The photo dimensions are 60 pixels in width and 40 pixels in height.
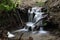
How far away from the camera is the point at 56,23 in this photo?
45.7 feet

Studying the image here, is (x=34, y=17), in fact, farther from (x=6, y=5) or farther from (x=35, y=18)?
(x=6, y=5)

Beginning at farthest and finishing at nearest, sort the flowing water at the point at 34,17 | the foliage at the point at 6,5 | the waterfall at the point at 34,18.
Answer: the flowing water at the point at 34,17, the waterfall at the point at 34,18, the foliage at the point at 6,5

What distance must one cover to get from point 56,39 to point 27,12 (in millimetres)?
6643

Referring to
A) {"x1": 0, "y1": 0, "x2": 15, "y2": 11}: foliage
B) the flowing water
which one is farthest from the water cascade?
{"x1": 0, "y1": 0, "x2": 15, "y2": 11}: foliage

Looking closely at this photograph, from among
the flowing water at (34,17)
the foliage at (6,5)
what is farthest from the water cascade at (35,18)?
the foliage at (6,5)

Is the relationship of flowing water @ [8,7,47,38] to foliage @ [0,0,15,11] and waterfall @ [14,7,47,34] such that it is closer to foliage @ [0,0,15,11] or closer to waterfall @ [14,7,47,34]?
waterfall @ [14,7,47,34]

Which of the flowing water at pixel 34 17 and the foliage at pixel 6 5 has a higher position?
the foliage at pixel 6 5

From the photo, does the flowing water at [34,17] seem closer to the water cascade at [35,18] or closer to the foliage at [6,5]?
the water cascade at [35,18]

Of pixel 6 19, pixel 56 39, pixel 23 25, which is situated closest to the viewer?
pixel 56 39

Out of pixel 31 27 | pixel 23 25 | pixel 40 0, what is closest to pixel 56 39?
pixel 31 27

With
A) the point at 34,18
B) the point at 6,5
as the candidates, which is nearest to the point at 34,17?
the point at 34,18

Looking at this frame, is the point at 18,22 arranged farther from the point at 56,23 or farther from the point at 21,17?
the point at 56,23

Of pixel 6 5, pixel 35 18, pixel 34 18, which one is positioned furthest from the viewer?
pixel 34 18

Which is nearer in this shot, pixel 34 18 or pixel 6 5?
pixel 6 5
